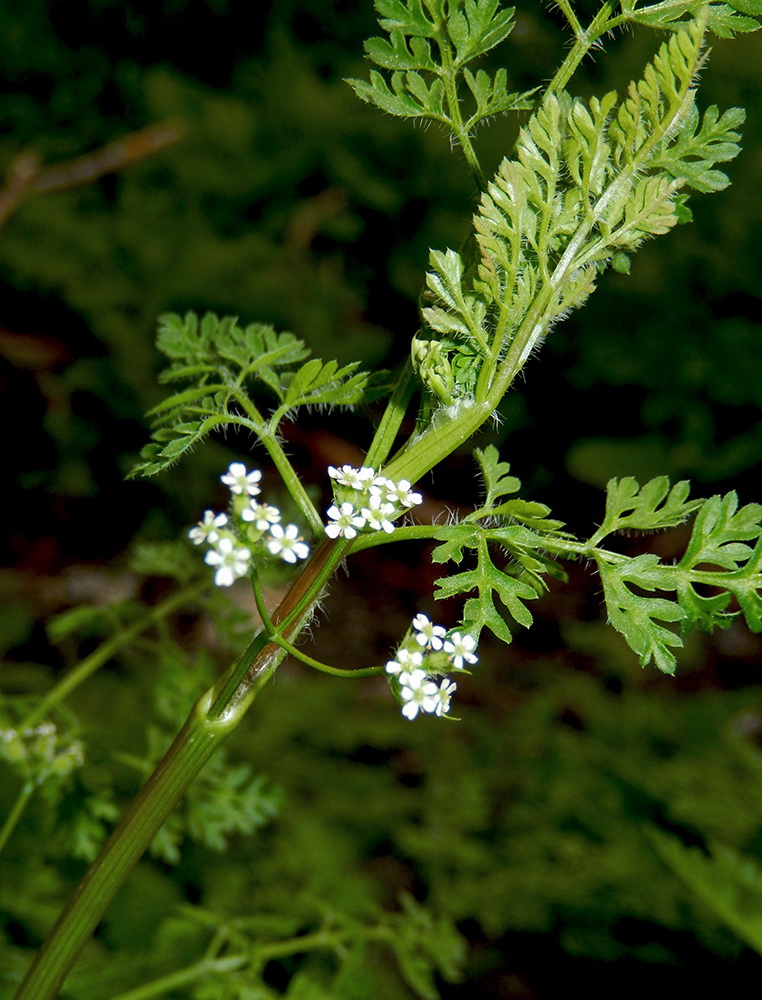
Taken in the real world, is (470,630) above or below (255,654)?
above

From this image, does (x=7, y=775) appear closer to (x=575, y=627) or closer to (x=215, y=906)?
(x=215, y=906)

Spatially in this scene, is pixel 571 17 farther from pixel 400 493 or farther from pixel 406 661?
pixel 406 661

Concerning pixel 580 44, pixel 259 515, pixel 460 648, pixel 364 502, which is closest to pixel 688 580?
pixel 460 648

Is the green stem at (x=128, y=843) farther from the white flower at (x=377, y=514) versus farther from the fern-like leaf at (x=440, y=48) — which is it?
the fern-like leaf at (x=440, y=48)

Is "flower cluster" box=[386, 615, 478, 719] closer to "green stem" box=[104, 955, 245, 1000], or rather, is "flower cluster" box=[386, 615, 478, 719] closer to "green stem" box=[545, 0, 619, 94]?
"green stem" box=[545, 0, 619, 94]

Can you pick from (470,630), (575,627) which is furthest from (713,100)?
(470,630)

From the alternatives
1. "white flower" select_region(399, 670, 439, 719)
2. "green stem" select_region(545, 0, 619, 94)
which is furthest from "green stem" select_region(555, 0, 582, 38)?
"white flower" select_region(399, 670, 439, 719)
